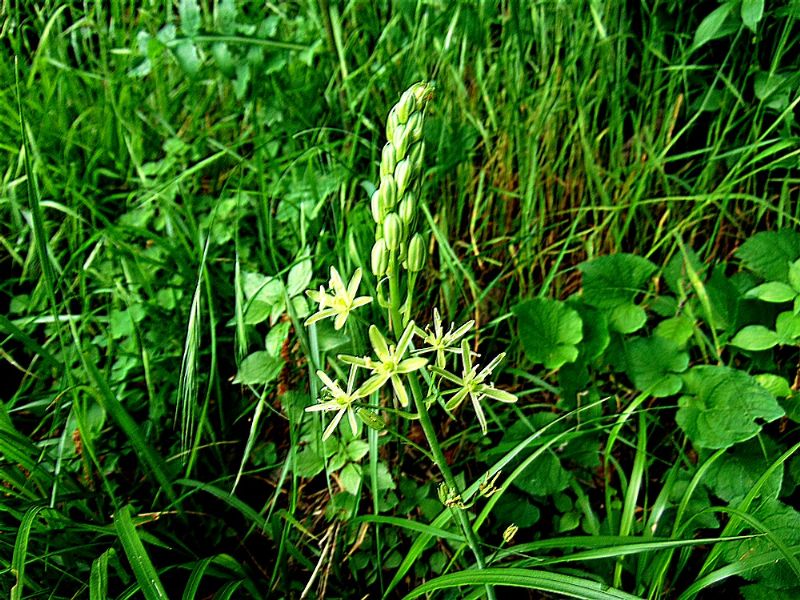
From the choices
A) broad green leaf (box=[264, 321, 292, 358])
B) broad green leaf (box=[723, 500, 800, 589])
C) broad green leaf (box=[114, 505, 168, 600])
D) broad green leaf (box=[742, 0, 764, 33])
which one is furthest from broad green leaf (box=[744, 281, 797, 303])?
broad green leaf (box=[114, 505, 168, 600])

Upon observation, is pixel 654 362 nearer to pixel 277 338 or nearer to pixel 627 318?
pixel 627 318

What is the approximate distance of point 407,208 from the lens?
Answer: 111 cm

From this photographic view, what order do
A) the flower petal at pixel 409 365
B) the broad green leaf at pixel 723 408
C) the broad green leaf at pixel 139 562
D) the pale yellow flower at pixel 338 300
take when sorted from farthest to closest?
the broad green leaf at pixel 723 408 → the broad green leaf at pixel 139 562 → the pale yellow flower at pixel 338 300 → the flower petal at pixel 409 365

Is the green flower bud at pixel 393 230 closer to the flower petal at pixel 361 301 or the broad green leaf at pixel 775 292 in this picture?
the flower petal at pixel 361 301

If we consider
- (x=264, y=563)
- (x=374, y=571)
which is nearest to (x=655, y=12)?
(x=374, y=571)

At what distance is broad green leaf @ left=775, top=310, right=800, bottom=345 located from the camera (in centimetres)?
172

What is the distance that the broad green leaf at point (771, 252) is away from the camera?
6.10ft

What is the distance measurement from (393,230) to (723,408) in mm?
1024

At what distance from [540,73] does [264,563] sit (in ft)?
5.83

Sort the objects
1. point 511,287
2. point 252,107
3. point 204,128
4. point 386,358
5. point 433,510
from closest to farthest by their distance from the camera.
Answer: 1. point 386,358
2. point 433,510
3. point 511,287
4. point 252,107
5. point 204,128

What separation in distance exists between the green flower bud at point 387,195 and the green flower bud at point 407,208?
0.02 metres

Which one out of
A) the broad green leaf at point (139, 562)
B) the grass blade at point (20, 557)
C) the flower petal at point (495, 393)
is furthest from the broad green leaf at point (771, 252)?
the grass blade at point (20, 557)

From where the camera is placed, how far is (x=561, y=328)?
185 centimetres

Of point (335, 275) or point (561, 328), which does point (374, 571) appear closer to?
point (561, 328)
